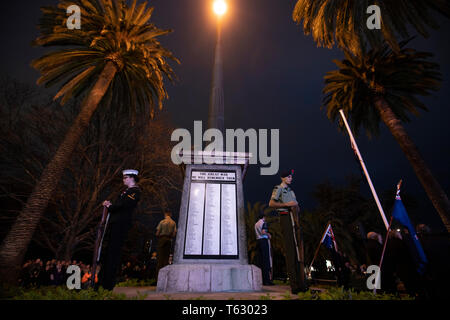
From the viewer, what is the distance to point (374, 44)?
8508 millimetres

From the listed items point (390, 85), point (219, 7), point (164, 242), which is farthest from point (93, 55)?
point (390, 85)

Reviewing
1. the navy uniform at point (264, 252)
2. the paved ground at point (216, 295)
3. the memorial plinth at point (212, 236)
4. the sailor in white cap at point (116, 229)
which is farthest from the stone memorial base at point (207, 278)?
the navy uniform at point (264, 252)

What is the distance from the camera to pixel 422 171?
9.27 m

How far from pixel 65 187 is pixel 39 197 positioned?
7246mm

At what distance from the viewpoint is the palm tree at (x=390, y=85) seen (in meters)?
9.76

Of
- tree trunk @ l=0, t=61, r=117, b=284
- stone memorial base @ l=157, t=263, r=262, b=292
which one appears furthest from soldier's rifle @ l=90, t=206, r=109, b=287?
tree trunk @ l=0, t=61, r=117, b=284

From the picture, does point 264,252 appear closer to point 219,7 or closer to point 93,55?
point 219,7

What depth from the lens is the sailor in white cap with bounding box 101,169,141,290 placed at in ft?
11.3

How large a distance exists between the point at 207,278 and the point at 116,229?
1.79m

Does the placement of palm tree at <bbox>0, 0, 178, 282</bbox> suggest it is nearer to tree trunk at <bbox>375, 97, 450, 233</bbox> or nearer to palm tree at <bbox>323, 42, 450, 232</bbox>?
palm tree at <bbox>323, 42, 450, 232</bbox>

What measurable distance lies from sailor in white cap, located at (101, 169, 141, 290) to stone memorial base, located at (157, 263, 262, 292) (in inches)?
35.3
